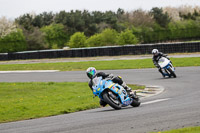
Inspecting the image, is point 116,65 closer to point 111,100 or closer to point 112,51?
point 112,51

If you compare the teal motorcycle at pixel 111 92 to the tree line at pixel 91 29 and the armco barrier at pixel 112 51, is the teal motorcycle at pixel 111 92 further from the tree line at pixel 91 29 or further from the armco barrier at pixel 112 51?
the tree line at pixel 91 29

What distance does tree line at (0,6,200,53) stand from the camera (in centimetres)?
6126

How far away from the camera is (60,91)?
64.8 feet

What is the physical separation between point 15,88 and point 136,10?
3387 inches

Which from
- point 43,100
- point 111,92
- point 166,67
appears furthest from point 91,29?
point 111,92

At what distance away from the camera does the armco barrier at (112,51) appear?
38.8 metres

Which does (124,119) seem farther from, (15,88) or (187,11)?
(187,11)

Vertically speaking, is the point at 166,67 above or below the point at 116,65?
above

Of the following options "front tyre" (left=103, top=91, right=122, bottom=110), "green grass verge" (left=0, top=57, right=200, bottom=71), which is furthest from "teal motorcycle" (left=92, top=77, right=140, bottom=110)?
"green grass verge" (left=0, top=57, right=200, bottom=71)

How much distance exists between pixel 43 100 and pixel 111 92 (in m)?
4.97

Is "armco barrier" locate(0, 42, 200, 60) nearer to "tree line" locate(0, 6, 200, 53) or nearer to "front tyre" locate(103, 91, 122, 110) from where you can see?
"tree line" locate(0, 6, 200, 53)

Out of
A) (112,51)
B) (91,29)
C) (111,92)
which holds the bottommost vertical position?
(112,51)

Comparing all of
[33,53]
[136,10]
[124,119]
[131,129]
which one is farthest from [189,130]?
[136,10]

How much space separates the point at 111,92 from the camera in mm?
12273
